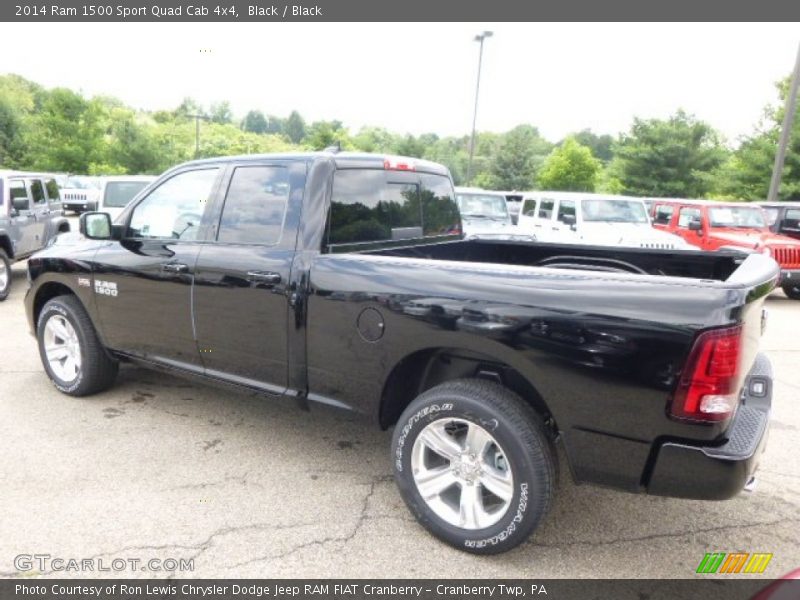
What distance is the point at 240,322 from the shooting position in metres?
3.47

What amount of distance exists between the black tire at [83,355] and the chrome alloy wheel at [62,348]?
0.02m

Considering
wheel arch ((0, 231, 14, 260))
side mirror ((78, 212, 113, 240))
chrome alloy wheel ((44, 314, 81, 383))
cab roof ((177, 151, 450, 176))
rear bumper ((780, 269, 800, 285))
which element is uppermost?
cab roof ((177, 151, 450, 176))

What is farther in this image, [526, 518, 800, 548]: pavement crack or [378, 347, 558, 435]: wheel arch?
[526, 518, 800, 548]: pavement crack

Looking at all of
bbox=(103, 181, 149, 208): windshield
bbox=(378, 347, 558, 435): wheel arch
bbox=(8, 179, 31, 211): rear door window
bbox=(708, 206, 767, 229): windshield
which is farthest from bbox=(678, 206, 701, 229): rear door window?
bbox=(8, 179, 31, 211): rear door window

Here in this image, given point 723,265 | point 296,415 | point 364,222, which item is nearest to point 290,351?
point 364,222

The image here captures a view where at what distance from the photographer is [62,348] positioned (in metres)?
4.63

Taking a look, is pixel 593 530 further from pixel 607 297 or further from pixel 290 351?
pixel 290 351

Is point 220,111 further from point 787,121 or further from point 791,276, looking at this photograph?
point 791,276

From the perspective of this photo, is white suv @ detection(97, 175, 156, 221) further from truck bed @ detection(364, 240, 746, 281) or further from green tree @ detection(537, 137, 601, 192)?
green tree @ detection(537, 137, 601, 192)

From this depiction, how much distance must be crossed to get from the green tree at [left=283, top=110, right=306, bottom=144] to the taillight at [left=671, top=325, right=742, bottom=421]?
131 meters

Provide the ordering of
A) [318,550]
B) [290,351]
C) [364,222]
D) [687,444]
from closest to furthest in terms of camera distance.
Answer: [687,444]
[318,550]
[290,351]
[364,222]

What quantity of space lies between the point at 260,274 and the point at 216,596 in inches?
65.5

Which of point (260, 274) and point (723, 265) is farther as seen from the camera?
point (723, 265)

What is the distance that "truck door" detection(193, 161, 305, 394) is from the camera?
3.32 m
